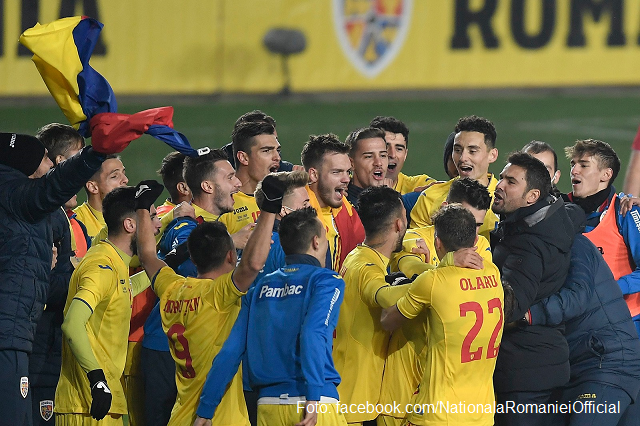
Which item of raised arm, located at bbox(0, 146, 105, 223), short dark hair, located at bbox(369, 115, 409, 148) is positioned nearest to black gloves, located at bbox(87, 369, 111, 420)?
raised arm, located at bbox(0, 146, 105, 223)

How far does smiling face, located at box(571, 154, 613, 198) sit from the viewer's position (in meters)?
6.88

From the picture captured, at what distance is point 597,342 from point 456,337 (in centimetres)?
128

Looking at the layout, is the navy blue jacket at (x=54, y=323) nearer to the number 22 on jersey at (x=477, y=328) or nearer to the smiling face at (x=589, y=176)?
the number 22 on jersey at (x=477, y=328)

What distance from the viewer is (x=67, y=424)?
5.66 meters

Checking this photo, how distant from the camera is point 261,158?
23.1 feet

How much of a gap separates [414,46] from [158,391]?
41.3 ft

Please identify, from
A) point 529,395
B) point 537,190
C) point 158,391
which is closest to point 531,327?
point 529,395

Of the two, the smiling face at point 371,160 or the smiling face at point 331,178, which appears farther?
the smiling face at point 371,160

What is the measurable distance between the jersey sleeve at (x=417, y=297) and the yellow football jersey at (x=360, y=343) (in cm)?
33

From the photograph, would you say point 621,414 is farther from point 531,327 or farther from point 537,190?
point 537,190

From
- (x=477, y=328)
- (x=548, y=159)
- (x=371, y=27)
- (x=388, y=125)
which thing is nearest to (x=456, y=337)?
(x=477, y=328)

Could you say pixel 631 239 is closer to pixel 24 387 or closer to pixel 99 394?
pixel 99 394

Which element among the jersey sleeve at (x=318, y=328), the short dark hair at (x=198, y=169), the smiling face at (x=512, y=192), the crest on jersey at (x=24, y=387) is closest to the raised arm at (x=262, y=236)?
the jersey sleeve at (x=318, y=328)

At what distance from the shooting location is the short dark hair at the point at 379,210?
548 cm
